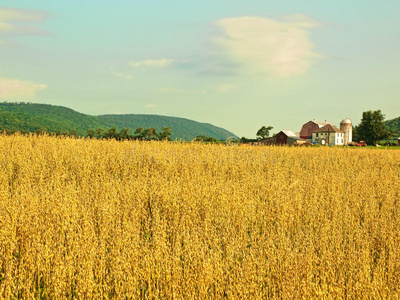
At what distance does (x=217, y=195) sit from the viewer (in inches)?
262

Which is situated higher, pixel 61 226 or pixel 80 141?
pixel 80 141

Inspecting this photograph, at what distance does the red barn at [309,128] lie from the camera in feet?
260

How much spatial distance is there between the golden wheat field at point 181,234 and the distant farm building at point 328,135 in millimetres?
62455

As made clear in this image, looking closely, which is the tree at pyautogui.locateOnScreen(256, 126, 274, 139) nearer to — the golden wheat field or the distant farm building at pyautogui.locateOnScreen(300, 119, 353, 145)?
the distant farm building at pyautogui.locateOnScreen(300, 119, 353, 145)

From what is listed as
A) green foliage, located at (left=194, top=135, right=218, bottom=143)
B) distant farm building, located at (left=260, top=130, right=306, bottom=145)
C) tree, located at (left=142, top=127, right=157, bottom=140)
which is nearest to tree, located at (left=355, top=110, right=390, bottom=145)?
distant farm building, located at (left=260, top=130, right=306, bottom=145)

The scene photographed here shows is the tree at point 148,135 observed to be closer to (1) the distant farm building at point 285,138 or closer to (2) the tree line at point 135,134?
(2) the tree line at point 135,134

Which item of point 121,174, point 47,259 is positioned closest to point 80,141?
point 121,174

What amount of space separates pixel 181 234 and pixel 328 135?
7187 cm

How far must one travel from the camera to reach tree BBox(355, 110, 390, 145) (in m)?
70.9

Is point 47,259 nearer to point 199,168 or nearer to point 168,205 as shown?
point 168,205

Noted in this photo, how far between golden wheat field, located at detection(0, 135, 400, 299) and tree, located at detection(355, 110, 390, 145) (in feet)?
227

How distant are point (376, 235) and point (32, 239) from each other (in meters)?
5.50

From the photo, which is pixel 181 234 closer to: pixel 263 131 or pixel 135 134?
pixel 135 134

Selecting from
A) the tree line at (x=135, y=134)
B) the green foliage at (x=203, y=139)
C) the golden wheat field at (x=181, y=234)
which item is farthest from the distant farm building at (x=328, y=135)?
the golden wheat field at (x=181, y=234)
